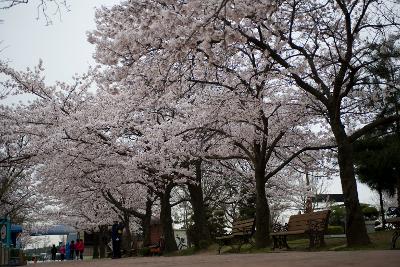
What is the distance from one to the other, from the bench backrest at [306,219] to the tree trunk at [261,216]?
1.03 meters

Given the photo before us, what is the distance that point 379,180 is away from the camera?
16328 mm

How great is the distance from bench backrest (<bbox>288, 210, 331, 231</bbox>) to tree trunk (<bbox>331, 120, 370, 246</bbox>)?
64 cm

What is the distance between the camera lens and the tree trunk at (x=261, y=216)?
13.3m

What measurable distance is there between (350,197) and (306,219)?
74.2 inches

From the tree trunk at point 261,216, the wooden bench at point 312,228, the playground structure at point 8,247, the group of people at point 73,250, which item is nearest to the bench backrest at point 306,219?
the wooden bench at point 312,228

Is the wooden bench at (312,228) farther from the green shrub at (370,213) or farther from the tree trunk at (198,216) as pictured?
the green shrub at (370,213)

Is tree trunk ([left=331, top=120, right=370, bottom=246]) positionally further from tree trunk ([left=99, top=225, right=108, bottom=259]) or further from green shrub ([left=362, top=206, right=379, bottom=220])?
tree trunk ([left=99, top=225, right=108, bottom=259])

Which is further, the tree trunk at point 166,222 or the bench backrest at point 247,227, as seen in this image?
the tree trunk at point 166,222

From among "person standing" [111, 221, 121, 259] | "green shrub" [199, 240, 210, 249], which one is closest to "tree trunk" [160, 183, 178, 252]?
"person standing" [111, 221, 121, 259]

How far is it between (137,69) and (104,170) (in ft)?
29.8

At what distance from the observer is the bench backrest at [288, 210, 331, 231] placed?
10.4 m

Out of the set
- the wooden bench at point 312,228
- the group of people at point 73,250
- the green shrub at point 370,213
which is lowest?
the group of people at point 73,250

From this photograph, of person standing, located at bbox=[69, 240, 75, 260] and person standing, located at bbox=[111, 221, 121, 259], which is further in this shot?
person standing, located at bbox=[69, 240, 75, 260]

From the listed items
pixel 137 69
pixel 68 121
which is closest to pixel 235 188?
pixel 68 121
